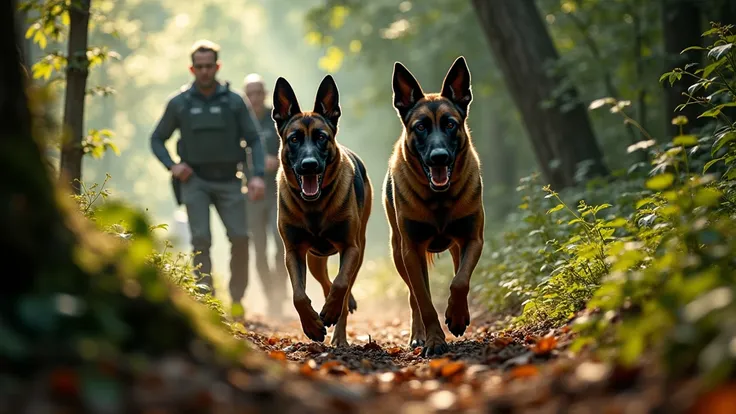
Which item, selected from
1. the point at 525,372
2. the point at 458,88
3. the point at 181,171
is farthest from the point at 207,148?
the point at 525,372

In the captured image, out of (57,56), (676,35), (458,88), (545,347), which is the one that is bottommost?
(545,347)

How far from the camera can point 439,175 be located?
240 inches

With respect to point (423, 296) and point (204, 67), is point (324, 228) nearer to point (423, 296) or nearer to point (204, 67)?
point (423, 296)

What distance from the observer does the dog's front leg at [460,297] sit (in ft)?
19.3

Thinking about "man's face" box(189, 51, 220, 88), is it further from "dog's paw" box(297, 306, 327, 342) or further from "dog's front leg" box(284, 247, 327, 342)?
"dog's paw" box(297, 306, 327, 342)

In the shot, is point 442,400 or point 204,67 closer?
point 442,400

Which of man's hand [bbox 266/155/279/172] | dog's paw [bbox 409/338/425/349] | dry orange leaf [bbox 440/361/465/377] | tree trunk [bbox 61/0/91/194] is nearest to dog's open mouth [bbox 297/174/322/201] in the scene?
dog's paw [bbox 409/338/425/349]

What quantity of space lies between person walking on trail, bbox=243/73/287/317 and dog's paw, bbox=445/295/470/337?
686 centimetres

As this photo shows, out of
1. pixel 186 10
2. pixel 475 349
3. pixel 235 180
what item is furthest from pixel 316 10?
pixel 186 10

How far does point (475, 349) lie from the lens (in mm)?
5535

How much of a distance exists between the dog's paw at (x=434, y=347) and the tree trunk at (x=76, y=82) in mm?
3963

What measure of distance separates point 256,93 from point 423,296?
7.45 meters

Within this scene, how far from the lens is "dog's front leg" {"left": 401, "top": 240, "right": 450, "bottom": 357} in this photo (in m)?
5.93

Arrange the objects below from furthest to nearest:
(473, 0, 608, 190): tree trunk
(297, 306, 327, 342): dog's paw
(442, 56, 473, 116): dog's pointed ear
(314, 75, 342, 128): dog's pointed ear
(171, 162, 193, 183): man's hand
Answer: (473, 0, 608, 190): tree trunk, (171, 162, 193, 183): man's hand, (314, 75, 342, 128): dog's pointed ear, (442, 56, 473, 116): dog's pointed ear, (297, 306, 327, 342): dog's paw
